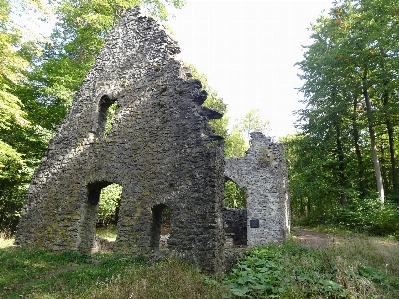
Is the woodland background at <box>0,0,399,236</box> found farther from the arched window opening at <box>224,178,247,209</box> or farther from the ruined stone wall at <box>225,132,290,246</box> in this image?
the arched window opening at <box>224,178,247,209</box>

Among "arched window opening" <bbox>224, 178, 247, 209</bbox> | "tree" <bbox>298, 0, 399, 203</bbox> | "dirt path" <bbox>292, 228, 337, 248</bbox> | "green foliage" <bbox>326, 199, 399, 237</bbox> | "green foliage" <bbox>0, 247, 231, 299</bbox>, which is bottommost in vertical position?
"green foliage" <bbox>0, 247, 231, 299</bbox>

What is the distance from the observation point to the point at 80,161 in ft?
31.5

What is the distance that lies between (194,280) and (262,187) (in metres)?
8.97

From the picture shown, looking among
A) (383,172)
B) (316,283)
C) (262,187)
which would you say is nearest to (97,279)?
(316,283)

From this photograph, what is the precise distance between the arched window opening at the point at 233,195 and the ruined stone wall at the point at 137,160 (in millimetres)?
21318

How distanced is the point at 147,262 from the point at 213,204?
88.6 inches

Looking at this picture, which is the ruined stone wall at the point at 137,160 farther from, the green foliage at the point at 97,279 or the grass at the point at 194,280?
the grass at the point at 194,280

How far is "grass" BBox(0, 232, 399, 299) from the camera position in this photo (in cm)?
459

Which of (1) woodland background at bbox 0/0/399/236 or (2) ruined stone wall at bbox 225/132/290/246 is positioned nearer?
(2) ruined stone wall at bbox 225/132/290/246

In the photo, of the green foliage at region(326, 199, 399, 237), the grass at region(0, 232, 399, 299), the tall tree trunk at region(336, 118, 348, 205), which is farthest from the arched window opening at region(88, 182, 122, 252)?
the tall tree trunk at region(336, 118, 348, 205)

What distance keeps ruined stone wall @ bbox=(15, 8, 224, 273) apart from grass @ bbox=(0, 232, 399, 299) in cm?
98

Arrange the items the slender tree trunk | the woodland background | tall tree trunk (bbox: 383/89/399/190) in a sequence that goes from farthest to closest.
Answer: the slender tree trunk, tall tree trunk (bbox: 383/89/399/190), the woodland background

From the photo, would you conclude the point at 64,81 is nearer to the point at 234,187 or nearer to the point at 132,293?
the point at 132,293

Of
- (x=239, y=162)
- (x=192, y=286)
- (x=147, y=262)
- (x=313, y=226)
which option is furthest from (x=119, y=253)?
(x=313, y=226)
